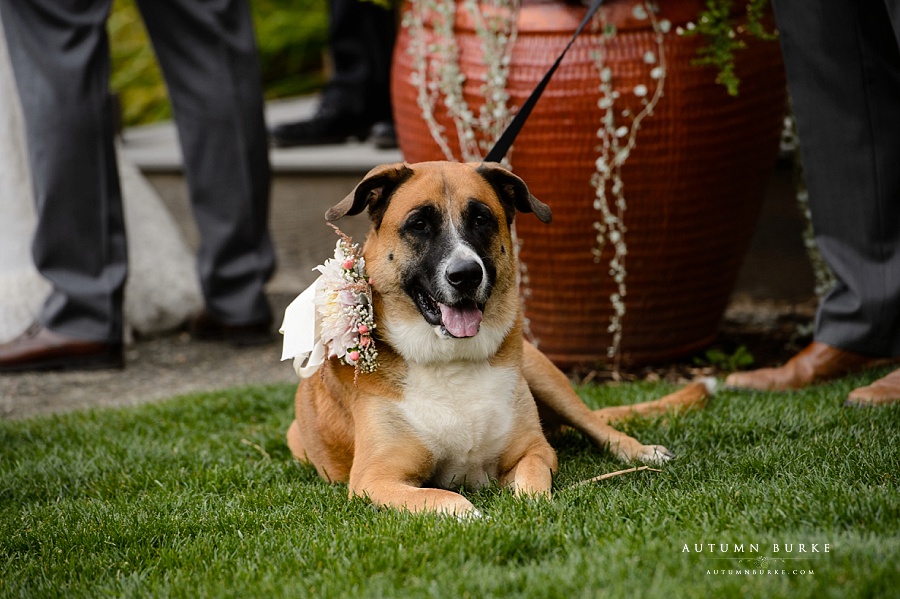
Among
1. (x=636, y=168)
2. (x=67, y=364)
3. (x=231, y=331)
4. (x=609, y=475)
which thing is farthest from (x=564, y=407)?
(x=67, y=364)

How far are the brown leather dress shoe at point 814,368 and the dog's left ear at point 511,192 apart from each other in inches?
57.0

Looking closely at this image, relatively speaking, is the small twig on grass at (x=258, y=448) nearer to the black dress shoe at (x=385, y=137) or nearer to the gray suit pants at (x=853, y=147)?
the gray suit pants at (x=853, y=147)

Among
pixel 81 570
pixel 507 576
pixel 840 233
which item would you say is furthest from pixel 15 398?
pixel 840 233

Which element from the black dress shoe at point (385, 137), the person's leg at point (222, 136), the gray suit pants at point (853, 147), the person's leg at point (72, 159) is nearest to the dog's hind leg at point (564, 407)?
the gray suit pants at point (853, 147)

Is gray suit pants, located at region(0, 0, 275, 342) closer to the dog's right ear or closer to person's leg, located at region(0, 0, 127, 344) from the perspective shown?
person's leg, located at region(0, 0, 127, 344)

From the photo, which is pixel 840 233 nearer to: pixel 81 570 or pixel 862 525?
pixel 862 525

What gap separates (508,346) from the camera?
11.0 ft

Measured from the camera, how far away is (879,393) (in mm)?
3711

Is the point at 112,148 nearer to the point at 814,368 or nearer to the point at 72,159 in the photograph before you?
the point at 72,159

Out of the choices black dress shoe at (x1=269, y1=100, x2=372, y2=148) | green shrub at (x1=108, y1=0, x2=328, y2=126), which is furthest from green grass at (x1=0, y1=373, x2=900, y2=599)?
green shrub at (x1=108, y1=0, x2=328, y2=126)

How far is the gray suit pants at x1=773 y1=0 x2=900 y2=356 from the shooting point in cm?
373

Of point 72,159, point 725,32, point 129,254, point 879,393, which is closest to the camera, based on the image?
point 879,393

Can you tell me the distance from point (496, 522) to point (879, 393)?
72.8 inches

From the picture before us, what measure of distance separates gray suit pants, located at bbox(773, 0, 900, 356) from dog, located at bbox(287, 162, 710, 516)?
1276 millimetres
